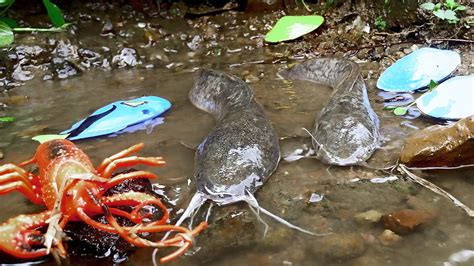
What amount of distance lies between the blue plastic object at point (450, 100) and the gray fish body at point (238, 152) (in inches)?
50.2

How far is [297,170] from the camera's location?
2.96m

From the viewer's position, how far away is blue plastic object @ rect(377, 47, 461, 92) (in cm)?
411

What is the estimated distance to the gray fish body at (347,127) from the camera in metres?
2.99

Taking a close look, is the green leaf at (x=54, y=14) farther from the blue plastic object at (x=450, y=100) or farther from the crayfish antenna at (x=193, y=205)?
the blue plastic object at (x=450, y=100)

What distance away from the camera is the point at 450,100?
352 centimetres

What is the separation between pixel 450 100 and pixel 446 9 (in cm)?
198

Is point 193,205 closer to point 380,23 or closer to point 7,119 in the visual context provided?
point 7,119

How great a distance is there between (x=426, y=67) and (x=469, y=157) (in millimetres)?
1694

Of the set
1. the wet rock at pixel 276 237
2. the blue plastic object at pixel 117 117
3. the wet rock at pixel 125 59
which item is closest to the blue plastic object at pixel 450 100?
the wet rock at pixel 276 237

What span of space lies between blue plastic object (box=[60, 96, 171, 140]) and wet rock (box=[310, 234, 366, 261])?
2049 millimetres

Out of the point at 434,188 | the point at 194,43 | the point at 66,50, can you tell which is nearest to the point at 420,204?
the point at 434,188

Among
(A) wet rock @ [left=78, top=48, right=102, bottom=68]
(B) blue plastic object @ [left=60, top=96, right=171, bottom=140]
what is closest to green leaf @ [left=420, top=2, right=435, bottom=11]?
(B) blue plastic object @ [left=60, top=96, right=171, bottom=140]

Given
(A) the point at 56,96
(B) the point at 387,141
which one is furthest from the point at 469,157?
(A) the point at 56,96

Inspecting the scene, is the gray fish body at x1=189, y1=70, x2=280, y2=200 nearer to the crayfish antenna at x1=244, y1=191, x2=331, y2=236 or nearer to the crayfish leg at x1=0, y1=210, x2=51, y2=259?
the crayfish antenna at x1=244, y1=191, x2=331, y2=236
